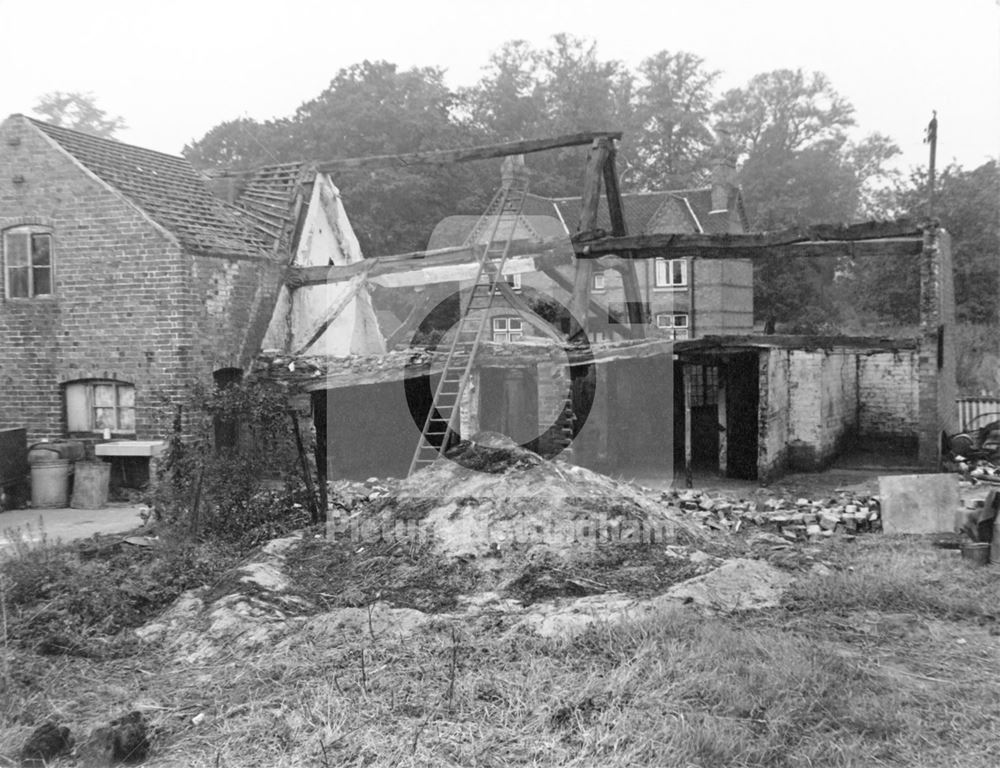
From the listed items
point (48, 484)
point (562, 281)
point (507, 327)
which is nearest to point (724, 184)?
point (507, 327)

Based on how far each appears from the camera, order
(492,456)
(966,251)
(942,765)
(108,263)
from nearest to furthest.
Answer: (942,765)
(492,456)
(108,263)
(966,251)

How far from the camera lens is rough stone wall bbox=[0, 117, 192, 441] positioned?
13797mm

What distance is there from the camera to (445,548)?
352 inches

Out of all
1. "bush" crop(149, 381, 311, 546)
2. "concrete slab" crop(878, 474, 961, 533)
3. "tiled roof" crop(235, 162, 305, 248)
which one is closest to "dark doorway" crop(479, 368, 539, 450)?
"tiled roof" crop(235, 162, 305, 248)

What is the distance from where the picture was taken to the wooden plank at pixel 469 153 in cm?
1531

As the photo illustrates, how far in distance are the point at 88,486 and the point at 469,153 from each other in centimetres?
869

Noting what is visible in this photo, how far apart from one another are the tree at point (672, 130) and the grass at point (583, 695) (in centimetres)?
4452

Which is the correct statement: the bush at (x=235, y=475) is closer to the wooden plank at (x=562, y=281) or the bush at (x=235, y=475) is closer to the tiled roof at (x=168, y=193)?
the tiled roof at (x=168, y=193)

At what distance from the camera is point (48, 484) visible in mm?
13297

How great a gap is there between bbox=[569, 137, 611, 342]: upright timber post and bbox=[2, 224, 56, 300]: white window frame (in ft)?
28.2

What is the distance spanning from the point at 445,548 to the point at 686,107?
153ft

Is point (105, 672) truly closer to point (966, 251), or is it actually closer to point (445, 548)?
point (445, 548)

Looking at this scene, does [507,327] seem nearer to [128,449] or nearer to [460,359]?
[460,359]

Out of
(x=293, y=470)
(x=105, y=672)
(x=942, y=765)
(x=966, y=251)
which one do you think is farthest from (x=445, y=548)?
(x=966, y=251)
